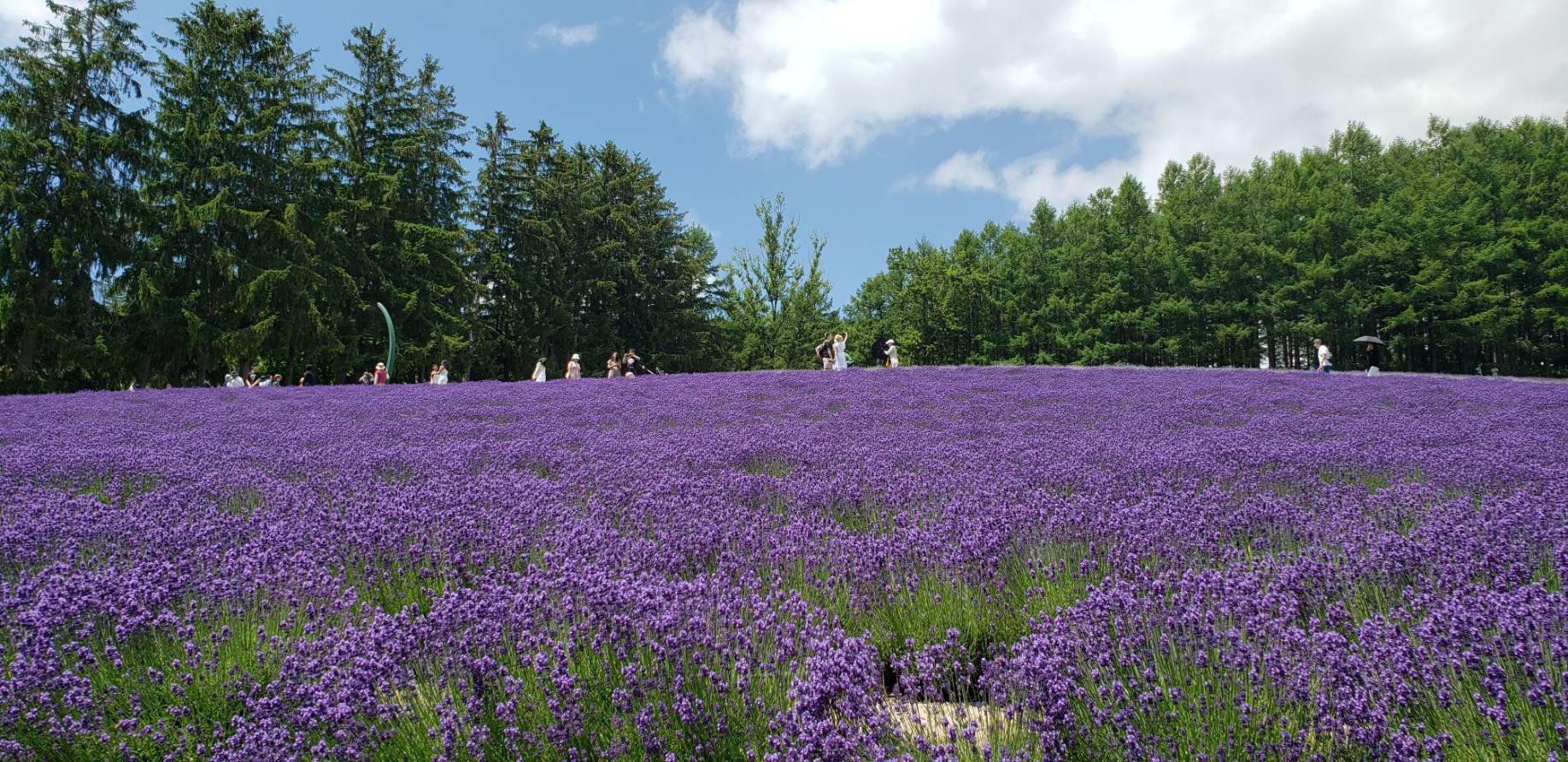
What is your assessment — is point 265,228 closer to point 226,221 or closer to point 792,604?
point 226,221

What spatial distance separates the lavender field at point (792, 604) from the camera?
7.02 ft

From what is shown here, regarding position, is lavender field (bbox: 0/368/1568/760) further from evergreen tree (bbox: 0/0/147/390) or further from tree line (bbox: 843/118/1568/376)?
tree line (bbox: 843/118/1568/376)

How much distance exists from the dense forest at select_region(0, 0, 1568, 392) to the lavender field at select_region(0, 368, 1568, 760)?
70.9 ft

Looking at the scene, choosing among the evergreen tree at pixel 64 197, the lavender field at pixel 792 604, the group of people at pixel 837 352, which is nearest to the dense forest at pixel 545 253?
the evergreen tree at pixel 64 197

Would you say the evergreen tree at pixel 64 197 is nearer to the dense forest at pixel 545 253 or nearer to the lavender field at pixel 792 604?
the dense forest at pixel 545 253

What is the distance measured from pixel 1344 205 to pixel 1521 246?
6745 mm

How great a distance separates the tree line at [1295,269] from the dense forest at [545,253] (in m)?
0.16

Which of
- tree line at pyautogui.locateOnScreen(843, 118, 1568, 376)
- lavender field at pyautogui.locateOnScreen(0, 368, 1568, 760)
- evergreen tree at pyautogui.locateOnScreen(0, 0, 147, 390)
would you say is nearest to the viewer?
lavender field at pyautogui.locateOnScreen(0, 368, 1568, 760)

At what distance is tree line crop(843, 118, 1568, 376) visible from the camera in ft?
111

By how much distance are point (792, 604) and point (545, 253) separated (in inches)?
1402

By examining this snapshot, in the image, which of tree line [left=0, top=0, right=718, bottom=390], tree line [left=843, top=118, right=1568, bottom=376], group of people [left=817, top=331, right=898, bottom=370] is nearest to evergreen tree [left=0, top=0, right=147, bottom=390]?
tree line [left=0, top=0, right=718, bottom=390]

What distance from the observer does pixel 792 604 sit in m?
2.85

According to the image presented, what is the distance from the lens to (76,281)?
2203 centimetres

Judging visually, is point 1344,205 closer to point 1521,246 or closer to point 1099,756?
point 1521,246
